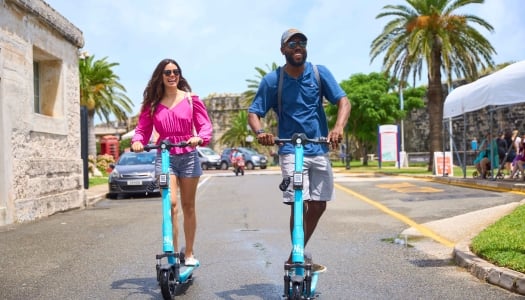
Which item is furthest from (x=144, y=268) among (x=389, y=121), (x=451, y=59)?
(x=389, y=121)

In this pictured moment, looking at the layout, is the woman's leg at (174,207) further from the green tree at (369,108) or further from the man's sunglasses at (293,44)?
the green tree at (369,108)

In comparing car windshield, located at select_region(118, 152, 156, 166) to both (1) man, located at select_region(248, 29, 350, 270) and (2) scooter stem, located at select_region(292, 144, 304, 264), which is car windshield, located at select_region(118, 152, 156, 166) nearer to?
(1) man, located at select_region(248, 29, 350, 270)

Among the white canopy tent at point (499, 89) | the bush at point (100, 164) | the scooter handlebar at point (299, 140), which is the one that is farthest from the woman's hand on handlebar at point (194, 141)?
the bush at point (100, 164)

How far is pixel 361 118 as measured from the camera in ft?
140

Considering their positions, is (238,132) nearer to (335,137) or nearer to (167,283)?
(167,283)

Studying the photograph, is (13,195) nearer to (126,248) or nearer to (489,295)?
(126,248)

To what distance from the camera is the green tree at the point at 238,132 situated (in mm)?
56219

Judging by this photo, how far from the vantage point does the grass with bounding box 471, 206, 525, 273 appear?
562 centimetres

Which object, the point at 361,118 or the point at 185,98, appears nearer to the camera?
the point at 185,98

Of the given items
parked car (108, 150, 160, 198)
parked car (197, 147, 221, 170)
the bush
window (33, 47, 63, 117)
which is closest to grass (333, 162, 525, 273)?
window (33, 47, 63, 117)

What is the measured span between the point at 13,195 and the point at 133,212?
2.61 m

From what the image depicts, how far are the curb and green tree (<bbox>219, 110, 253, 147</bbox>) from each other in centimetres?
4922

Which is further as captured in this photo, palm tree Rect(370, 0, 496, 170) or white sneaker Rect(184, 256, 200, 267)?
palm tree Rect(370, 0, 496, 170)

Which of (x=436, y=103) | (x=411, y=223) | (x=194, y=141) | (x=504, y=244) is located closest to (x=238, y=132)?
(x=436, y=103)
